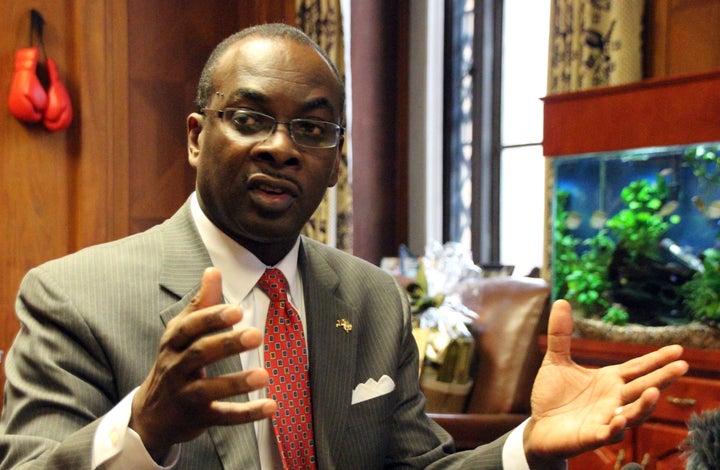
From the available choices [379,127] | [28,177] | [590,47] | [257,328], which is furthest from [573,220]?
[28,177]

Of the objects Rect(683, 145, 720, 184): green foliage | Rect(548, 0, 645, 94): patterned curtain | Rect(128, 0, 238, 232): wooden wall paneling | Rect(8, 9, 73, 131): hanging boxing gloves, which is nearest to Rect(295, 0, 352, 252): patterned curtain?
Rect(128, 0, 238, 232): wooden wall paneling

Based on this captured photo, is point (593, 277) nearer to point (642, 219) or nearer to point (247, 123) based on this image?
point (642, 219)

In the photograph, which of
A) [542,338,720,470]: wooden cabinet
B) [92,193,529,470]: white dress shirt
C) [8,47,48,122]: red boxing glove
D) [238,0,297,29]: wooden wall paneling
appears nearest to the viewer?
[92,193,529,470]: white dress shirt

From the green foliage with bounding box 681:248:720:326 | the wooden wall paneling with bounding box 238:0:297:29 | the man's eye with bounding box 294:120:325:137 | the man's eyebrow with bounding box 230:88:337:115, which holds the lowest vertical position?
the green foliage with bounding box 681:248:720:326

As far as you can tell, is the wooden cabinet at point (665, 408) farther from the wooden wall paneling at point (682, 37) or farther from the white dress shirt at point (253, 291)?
the wooden wall paneling at point (682, 37)

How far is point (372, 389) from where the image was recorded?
162 cm

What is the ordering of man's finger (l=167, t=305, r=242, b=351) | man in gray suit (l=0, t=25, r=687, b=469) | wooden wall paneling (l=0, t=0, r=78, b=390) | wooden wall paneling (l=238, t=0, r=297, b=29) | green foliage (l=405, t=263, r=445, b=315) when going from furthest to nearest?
wooden wall paneling (l=238, t=0, r=297, b=29) < wooden wall paneling (l=0, t=0, r=78, b=390) < green foliage (l=405, t=263, r=445, b=315) < man in gray suit (l=0, t=25, r=687, b=469) < man's finger (l=167, t=305, r=242, b=351)

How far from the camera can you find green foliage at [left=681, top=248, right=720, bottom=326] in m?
2.09

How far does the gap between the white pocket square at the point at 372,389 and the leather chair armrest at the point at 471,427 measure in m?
0.76

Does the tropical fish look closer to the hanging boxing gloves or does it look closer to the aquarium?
the aquarium

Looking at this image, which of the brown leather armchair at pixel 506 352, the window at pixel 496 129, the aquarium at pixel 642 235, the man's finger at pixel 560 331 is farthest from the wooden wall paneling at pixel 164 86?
the man's finger at pixel 560 331

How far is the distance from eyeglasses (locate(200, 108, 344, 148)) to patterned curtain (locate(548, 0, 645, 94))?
1.64m

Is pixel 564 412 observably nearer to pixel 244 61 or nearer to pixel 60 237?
pixel 244 61

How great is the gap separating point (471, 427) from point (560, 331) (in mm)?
1210
